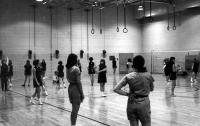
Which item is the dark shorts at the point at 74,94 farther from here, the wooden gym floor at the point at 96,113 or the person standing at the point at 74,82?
the wooden gym floor at the point at 96,113

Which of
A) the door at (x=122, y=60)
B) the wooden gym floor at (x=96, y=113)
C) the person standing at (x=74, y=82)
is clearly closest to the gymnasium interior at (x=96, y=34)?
the door at (x=122, y=60)

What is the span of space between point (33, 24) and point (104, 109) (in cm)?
1471

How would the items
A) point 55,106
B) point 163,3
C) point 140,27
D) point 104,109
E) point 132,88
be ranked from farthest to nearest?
point 140,27 < point 163,3 < point 55,106 < point 104,109 < point 132,88

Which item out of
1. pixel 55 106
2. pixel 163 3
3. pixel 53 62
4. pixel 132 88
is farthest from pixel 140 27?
pixel 132 88

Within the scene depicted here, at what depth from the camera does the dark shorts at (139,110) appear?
3.29m

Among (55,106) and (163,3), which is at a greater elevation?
(163,3)

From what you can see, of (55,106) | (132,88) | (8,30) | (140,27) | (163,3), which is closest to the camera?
(132,88)

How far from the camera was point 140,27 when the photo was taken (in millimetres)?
25062

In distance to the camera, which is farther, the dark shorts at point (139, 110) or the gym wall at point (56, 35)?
the gym wall at point (56, 35)

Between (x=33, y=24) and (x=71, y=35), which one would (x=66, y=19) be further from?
(x=33, y=24)

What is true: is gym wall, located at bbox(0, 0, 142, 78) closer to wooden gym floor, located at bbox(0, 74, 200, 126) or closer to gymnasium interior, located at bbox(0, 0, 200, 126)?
gymnasium interior, located at bbox(0, 0, 200, 126)

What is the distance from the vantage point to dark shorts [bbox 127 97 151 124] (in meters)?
3.29

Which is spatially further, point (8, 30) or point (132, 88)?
point (8, 30)

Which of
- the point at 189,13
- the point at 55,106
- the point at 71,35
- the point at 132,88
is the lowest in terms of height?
the point at 55,106
